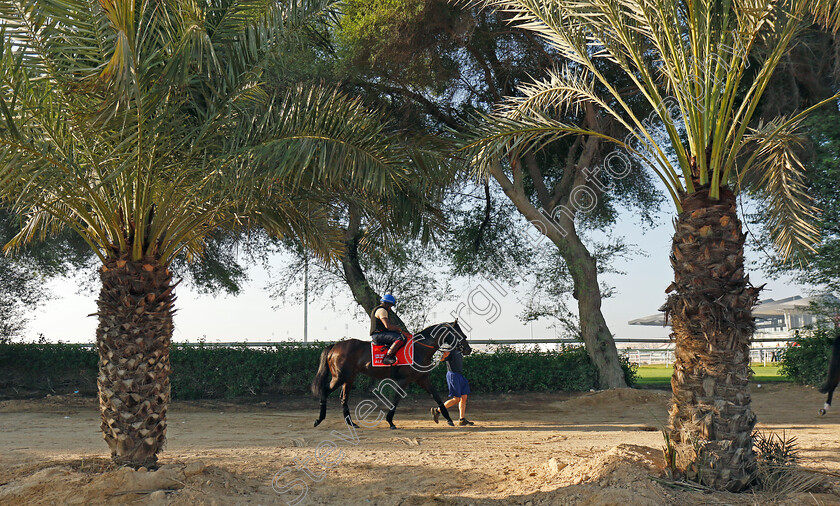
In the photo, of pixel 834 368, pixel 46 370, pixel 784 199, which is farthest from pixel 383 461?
pixel 46 370

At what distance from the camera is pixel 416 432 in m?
10.2

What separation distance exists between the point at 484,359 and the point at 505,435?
592 cm

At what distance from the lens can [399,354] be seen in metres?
10.8

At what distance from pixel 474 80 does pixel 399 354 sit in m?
8.40

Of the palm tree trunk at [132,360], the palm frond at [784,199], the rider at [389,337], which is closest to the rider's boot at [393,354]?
the rider at [389,337]

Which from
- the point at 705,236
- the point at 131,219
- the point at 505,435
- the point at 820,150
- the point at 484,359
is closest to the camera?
the point at 705,236

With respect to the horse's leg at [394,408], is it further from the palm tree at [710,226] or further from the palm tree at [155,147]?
the palm tree at [710,226]

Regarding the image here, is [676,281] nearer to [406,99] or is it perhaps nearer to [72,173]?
[72,173]

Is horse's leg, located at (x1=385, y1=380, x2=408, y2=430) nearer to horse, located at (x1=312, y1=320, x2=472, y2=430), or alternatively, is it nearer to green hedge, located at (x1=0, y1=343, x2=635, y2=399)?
Answer: horse, located at (x1=312, y1=320, x2=472, y2=430)

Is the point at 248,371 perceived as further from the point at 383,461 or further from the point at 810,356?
the point at 810,356

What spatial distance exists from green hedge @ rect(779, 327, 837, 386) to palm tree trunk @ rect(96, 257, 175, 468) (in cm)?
1657

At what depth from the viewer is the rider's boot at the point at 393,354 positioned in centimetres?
1055

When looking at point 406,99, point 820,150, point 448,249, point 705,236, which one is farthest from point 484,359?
point 705,236

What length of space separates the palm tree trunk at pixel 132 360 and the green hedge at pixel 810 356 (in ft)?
54.4
